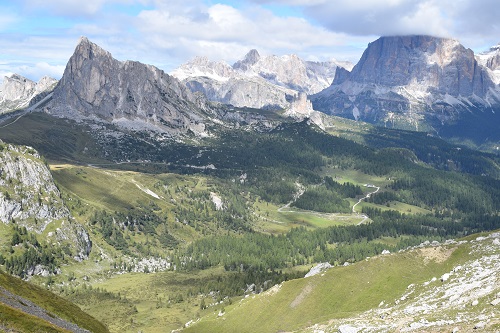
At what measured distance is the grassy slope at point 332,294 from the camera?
5123 inches

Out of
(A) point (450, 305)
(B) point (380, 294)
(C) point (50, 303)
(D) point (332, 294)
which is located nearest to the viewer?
(A) point (450, 305)

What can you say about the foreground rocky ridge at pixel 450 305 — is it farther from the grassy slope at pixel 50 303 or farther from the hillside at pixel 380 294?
the grassy slope at pixel 50 303

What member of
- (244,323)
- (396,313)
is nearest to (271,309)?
(244,323)

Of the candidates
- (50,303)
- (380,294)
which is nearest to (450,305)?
(380,294)

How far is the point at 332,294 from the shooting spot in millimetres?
138125

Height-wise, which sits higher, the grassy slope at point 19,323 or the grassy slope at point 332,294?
the grassy slope at point 19,323

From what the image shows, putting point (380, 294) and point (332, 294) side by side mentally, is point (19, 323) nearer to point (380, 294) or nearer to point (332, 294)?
point (332, 294)

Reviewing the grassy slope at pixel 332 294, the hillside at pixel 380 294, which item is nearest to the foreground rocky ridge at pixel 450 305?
the hillside at pixel 380 294

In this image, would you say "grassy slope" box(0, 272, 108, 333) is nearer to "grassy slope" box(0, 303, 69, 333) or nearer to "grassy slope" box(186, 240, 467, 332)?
"grassy slope" box(0, 303, 69, 333)

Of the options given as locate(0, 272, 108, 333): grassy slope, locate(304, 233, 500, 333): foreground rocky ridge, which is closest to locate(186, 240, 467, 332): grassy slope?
locate(304, 233, 500, 333): foreground rocky ridge

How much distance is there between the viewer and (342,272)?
145m

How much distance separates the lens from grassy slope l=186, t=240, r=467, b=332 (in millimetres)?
130125

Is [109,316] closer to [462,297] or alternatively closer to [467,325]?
[462,297]

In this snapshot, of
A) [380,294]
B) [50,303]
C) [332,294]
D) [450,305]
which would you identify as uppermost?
[450,305]
